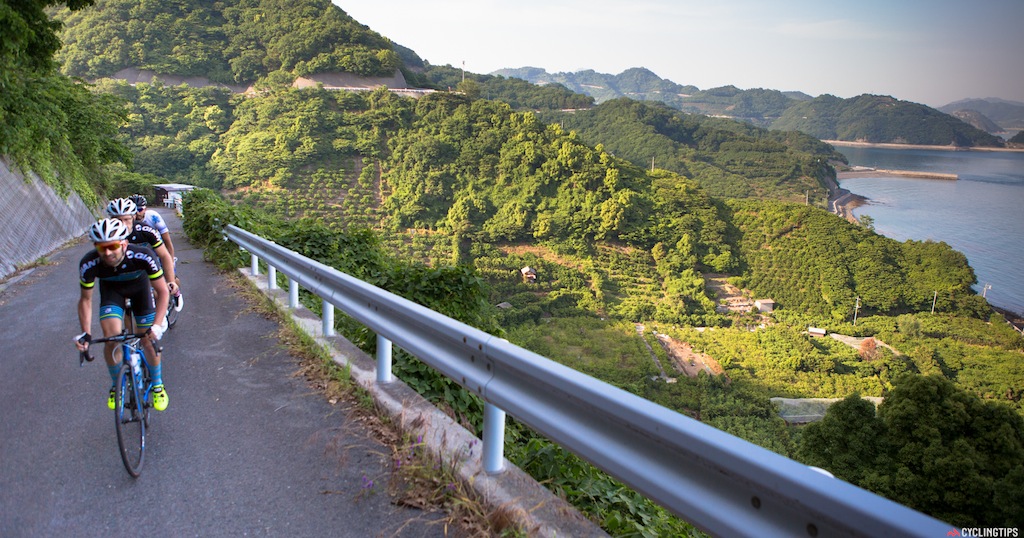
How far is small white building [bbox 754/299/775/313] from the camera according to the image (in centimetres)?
7995

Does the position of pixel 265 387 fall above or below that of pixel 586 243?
above

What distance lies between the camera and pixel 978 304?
269ft

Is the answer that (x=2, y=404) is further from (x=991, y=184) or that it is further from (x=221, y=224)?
(x=991, y=184)

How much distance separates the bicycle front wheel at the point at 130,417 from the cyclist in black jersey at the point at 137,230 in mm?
1479

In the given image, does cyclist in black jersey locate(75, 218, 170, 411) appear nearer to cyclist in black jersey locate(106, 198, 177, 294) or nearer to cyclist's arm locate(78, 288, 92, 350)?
cyclist's arm locate(78, 288, 92, 350)

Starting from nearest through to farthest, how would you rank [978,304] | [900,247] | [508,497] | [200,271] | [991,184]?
[508,497], [200,271], [978,304], [900,247], [991,184]

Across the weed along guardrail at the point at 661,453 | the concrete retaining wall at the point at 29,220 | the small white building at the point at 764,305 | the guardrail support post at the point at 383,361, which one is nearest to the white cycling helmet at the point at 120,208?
the guardrail support post at the point at 383,361

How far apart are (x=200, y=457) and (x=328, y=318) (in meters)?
2.07

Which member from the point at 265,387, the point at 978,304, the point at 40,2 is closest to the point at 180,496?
the point at 265,387

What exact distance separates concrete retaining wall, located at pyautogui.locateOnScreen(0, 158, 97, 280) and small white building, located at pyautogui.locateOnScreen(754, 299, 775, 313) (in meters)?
79.2

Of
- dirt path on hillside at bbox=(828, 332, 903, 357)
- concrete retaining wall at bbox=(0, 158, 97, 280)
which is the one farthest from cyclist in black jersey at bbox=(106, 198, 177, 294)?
dirt path on hillside at bbox=(828, 332, 903, 357)

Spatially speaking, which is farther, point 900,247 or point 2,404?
point 900,247

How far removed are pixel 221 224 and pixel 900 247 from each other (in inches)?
4108

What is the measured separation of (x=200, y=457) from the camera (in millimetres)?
3365
